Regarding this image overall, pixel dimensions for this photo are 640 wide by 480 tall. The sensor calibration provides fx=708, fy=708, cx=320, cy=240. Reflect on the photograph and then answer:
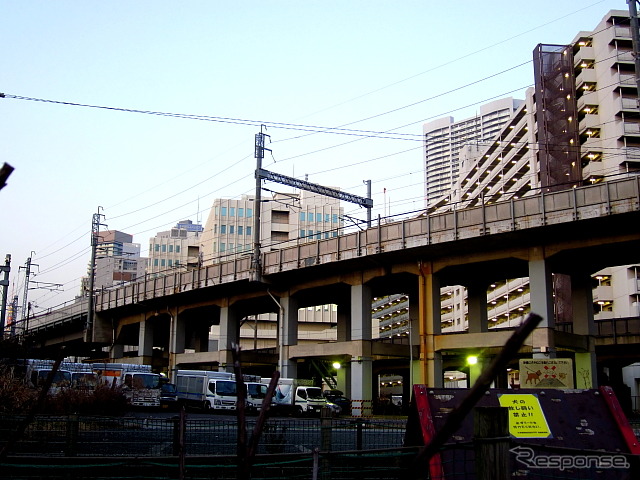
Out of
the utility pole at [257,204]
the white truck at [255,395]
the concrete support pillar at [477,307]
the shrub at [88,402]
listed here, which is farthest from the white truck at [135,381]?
the concrete support pillar at [477,307]

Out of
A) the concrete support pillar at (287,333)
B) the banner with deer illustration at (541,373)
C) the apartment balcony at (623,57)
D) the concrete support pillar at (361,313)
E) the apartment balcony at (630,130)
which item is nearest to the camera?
the banner with deer illustration at (541,373)

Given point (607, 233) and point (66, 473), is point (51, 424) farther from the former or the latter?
point (607, 233)

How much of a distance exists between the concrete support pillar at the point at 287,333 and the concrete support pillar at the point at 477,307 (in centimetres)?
1358

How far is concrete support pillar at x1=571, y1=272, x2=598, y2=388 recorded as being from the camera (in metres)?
44.7

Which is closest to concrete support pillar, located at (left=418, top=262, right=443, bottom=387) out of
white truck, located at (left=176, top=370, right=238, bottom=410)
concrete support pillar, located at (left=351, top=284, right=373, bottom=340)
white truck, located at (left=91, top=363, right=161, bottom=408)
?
concrete support pillar, located at (left=351, top=284, right=373, bottom=340)

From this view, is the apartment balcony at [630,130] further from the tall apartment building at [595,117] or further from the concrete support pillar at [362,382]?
the concrete support pillar at [362,382]

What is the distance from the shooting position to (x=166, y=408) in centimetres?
4838

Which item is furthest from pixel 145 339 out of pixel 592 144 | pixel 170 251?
pixel 170 251

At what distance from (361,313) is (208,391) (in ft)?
39.2

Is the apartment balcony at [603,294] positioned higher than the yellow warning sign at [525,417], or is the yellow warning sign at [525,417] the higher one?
the apartment balcony at [603,294]

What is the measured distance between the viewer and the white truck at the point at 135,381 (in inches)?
1797

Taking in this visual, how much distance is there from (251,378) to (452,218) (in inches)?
795

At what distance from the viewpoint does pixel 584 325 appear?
46281 millimetres

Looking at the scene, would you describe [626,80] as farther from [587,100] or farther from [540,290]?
[540,290]
